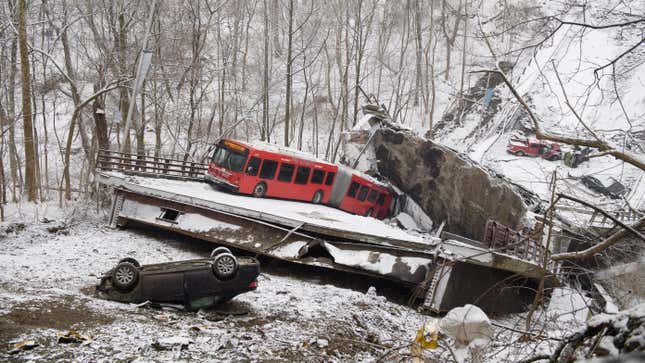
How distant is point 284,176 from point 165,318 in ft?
34.9

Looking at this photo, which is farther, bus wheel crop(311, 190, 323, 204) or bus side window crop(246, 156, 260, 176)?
bus wheel crop(311, 190, 323, 204)

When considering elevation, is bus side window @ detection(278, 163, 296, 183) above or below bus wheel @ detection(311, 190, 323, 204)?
above

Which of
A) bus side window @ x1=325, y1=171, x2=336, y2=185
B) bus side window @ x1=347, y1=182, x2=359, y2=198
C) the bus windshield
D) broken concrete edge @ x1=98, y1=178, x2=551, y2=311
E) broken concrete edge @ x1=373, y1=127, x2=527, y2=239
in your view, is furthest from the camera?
bus side window @ x1=347, y1=182, x2=359, y2=198

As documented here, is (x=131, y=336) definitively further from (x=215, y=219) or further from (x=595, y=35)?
(x=595, y=35)

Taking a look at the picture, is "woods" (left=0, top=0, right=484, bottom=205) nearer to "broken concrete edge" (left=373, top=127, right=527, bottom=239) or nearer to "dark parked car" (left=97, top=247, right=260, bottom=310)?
"broken concrete edge" (left=373, top=127, right=527, bottom=239)

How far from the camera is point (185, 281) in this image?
7832 millimetres

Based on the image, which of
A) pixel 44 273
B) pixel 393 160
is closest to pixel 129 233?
pixel 44 273

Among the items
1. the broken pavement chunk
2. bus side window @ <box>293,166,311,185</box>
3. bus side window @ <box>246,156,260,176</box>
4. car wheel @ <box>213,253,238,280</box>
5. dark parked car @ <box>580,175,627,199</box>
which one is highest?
bus side window @ <box>246,156,260,176</box>

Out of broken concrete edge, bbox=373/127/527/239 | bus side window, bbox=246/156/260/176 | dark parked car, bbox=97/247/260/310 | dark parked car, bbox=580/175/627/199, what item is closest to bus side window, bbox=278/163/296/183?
bus side window, bbox=246/156/260/176

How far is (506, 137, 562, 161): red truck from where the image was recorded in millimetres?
26684

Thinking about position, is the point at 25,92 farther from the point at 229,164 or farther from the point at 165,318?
the point at 165,318

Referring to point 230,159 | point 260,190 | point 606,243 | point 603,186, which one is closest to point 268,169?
point 260,190

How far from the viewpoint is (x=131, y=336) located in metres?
6.20

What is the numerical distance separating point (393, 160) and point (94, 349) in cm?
2006
